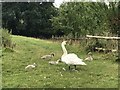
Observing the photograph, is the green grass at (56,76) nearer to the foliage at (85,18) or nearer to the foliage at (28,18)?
the foliage at (85,18)

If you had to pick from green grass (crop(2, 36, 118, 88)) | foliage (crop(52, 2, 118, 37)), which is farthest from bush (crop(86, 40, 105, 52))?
green grass (crop(2, 36, 118, 88))

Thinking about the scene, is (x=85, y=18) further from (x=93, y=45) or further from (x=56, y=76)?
(x=56, y=76)

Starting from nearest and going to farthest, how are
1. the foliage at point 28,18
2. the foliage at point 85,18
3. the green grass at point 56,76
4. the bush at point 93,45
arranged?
the green grass at point 56,76
the bush at point 93,45
the foliage at point 85,18
the foliage at point 28,18

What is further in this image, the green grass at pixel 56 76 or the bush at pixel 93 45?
the bush at pixel 93 45

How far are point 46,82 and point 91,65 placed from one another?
293 cm

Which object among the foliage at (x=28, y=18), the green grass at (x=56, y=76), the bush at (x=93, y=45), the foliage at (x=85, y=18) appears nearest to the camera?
the green grass at (x=56, y=76)

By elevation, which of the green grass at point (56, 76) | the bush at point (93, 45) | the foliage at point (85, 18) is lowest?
the green grass at point (56, 76)

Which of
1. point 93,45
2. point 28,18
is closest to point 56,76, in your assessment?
point 93,45

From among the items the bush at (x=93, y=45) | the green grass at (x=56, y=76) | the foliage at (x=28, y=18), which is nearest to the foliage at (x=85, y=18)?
the bush at (x=93, y=45)

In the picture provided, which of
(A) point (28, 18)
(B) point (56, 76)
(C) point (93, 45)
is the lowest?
(B) point (56, 76)

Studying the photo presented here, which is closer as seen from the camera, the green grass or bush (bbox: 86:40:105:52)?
the green grass

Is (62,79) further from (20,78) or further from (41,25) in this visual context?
(41,25)

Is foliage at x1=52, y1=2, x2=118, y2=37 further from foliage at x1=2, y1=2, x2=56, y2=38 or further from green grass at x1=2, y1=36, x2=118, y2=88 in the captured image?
foliage at x1=2, y1=2, x2=56, y2=38

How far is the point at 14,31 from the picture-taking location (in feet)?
120
